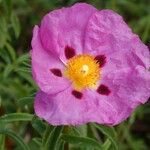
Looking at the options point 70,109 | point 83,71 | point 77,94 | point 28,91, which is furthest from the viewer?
point 28,91

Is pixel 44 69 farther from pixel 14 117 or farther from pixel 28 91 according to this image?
pixel 28 91

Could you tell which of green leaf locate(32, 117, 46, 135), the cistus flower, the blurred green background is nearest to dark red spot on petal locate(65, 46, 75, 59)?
the cistus flower

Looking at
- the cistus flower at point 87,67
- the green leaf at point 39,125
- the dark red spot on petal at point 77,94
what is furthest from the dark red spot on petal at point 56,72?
the green leaf at point 39,125

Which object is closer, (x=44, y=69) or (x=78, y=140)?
(x=44, y=69)

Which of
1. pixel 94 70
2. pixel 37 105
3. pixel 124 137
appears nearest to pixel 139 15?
pixel 124 137

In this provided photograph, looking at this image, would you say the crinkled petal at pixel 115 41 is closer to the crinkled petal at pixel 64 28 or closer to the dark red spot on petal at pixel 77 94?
the crinkled petal at pixel 64 28

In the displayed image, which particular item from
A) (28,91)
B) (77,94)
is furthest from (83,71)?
(28,91)
